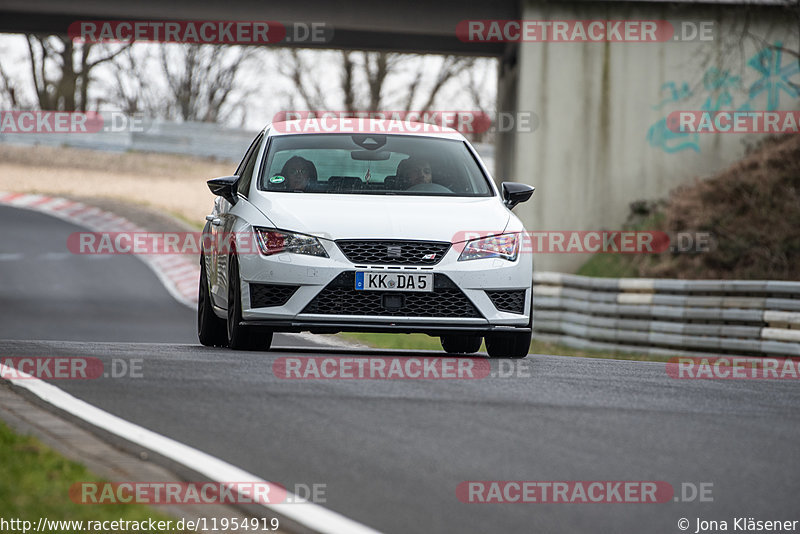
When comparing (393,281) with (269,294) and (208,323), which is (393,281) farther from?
(208,323)

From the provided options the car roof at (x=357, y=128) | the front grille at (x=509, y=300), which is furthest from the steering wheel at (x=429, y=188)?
the front grille at (x=509, y=300)

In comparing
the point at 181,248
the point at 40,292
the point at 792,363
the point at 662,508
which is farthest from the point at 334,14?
the point at 662,508

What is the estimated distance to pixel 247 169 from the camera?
37.0 feet

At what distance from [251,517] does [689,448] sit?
90.8 inches

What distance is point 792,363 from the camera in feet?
47.8

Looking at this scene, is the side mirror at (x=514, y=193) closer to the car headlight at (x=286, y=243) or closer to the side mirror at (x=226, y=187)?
the car headlight at (x=286, y=243)

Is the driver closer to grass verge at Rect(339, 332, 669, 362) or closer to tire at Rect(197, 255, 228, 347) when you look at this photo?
tire at Rect(197, 255, 228, 347)

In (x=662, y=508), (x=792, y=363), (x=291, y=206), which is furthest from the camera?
(x=792, y=363)

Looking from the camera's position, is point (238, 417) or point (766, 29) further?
point (766, 29)

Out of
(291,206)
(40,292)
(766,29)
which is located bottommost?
(40,292)

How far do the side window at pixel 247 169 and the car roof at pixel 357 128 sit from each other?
0.19 meters

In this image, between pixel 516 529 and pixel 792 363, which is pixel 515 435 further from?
pixel 792 363

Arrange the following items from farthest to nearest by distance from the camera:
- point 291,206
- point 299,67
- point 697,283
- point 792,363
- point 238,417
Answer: point 299,67 → point 697,283 → point 792,363 → point 291,206 → point 238,417

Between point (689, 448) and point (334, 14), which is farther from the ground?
point (334, 14)
